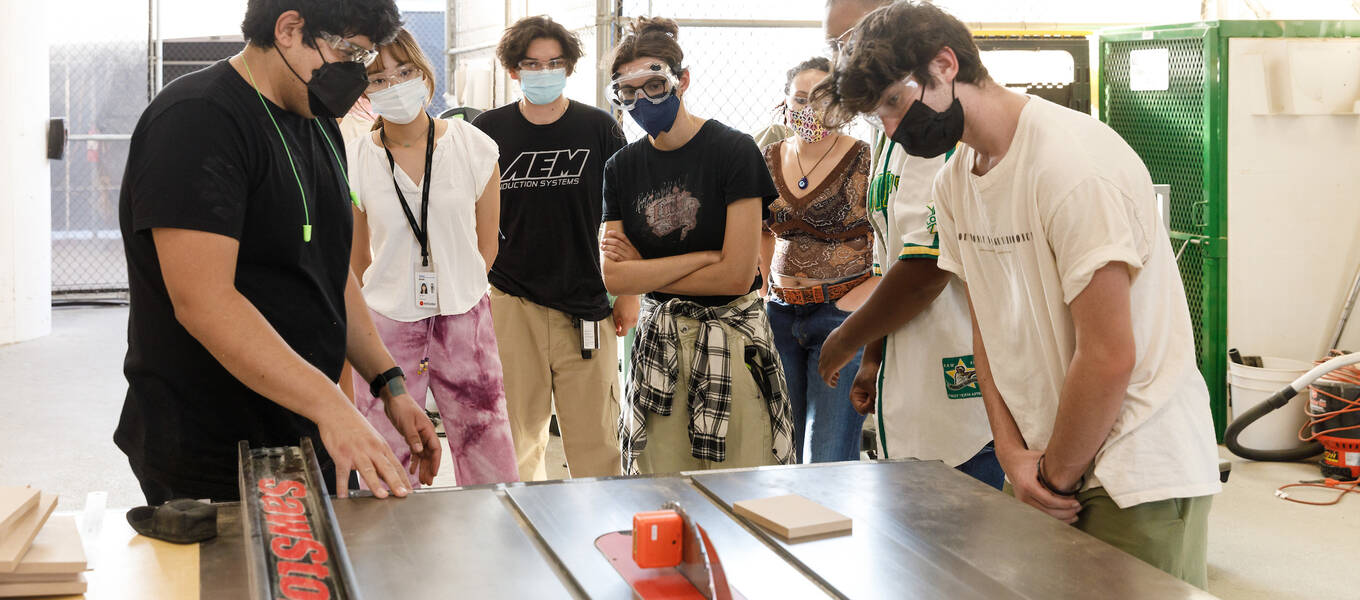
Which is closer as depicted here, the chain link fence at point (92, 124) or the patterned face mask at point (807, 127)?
the patterned face mask at point (807, 127)

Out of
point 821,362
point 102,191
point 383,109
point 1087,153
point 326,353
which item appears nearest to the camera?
point 1087,153

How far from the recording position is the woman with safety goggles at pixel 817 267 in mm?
3033

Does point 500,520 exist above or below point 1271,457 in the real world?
above

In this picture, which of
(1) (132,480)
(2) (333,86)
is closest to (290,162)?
(2) (333,86)

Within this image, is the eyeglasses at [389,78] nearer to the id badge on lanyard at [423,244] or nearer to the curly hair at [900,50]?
the id badge on lanyard at [423,244]

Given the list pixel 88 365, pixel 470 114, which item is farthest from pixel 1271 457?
pixel 88 365

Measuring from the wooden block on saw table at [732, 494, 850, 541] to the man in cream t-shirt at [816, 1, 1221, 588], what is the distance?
1.41 ft

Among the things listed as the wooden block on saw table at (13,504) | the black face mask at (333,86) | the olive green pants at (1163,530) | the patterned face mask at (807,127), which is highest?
the patterned face mask at (807,127)

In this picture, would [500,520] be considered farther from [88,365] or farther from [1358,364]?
[88,365]

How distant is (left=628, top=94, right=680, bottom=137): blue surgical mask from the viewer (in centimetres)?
273

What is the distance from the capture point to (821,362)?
2.51 metres

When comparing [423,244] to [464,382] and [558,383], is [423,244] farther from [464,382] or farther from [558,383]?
[558,383]


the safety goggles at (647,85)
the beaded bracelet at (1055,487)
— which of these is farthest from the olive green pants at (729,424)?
the beaded bracelet at (1055,487)

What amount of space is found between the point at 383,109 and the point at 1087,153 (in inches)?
74.4
